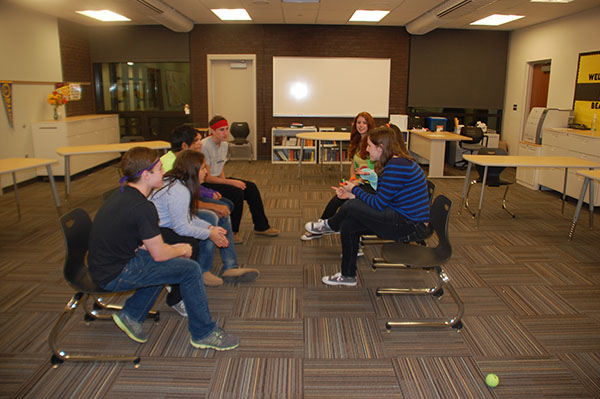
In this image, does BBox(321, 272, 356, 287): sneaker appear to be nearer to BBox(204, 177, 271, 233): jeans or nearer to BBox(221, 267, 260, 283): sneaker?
BBox(221, 267, 260, 283): sneaker

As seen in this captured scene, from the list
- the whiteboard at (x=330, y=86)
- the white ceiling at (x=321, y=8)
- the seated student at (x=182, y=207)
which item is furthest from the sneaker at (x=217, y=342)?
the whiteboard at (x=330, y=86)

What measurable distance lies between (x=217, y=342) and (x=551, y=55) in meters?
8.01

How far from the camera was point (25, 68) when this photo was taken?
23.4ft

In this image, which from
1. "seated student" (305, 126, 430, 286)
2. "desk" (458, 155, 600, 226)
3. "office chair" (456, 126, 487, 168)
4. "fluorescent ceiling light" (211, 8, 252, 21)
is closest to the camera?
"seated student" (305, 126, 430, 286)

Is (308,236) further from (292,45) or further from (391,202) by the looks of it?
(292,45)

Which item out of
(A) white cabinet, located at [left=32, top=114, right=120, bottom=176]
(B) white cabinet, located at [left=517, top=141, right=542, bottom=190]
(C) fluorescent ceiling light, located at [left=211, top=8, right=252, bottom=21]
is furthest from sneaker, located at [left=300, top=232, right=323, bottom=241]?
(C) fluorescent ceiling light, located at [left=211, top=8, right=252, bottom=21]

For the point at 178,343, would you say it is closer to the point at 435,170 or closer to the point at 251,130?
the point at 435,170

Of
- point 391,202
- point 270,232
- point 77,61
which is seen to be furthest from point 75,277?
point 77,61

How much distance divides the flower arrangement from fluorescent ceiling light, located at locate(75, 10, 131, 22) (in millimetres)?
1482

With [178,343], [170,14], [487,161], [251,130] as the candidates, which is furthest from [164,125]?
[178,343]

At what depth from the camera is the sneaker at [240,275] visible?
11.2ft

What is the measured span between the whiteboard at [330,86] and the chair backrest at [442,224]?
6.77m

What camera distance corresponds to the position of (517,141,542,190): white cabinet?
6.77 m

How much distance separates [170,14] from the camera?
738 centimetres
